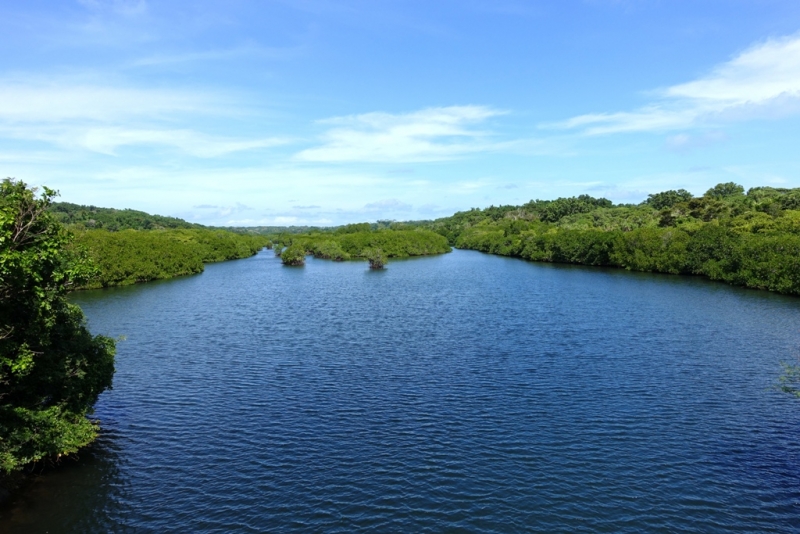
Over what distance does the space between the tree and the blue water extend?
2442mm

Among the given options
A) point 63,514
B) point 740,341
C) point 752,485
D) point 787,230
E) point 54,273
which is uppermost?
point 787,230

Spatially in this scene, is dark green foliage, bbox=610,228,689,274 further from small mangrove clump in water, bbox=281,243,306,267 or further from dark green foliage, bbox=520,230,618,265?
small mangrove clump in water, bbox=281,243,306,267

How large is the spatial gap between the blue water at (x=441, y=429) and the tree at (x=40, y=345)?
8.01ft

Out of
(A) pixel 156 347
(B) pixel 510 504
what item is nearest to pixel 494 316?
(A) pixel 156 347

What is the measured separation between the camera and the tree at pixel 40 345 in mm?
20719

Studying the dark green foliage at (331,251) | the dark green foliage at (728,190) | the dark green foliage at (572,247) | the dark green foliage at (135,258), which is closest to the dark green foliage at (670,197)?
the dark green foliage at (728,190)

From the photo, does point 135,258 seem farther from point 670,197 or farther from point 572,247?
point 670,197

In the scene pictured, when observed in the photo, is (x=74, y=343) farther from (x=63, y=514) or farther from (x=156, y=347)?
(x=156, y=347)

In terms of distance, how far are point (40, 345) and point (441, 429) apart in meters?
22.4

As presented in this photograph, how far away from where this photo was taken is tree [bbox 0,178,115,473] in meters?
20.7

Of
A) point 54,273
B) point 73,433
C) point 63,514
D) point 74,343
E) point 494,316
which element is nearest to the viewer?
point 54,273

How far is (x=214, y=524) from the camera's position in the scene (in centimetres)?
2238

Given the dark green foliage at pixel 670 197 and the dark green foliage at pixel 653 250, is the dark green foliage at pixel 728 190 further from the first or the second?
the dark green foliage at pixel 653 250

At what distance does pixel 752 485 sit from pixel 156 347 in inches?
1957
